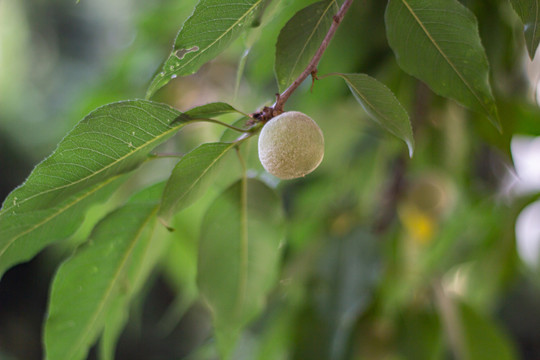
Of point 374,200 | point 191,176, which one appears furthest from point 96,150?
point 374,200

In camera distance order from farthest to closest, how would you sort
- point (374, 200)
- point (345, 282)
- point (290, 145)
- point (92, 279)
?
point (374, 200)
point (345, 282)
point (92, 279)
point (290, 145)

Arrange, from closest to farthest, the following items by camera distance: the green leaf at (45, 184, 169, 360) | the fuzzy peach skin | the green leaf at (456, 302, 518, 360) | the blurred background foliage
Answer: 1. the fuzzy peach skin
2. the green leaf at (45, 184, 169, 360)
3. the blurred background foliage
4. the green leaf at (456, 302, 518, 360)

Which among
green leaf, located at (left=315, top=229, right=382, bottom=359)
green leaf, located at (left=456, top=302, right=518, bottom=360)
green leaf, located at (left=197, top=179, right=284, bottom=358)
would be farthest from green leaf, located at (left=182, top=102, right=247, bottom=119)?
green leaf, located at (left=456, top=302, right=518, bottom=360)

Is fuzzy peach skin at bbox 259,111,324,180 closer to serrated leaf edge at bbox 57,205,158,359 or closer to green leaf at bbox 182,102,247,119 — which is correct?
green leaf at bbox 182,102,247,119

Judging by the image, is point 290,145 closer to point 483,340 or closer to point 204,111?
point 204,111

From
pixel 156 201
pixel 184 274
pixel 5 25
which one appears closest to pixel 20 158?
pixel 5 25

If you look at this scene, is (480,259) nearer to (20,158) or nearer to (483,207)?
(483,207)
